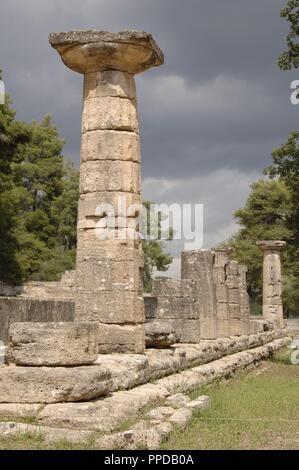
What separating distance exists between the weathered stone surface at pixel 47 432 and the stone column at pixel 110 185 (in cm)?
363

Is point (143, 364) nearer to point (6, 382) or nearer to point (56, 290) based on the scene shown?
point (6, 382)

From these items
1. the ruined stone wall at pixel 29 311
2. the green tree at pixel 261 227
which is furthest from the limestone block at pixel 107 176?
the green tree at pixel 261 227

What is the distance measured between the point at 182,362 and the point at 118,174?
3771mm

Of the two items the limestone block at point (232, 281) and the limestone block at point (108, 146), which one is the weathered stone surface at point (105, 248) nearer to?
the limestone block at point (108, 146)

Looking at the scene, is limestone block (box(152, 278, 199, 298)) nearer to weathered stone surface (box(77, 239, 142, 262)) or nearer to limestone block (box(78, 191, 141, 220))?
weathered stone surface (box(77, 239, 142, 262))

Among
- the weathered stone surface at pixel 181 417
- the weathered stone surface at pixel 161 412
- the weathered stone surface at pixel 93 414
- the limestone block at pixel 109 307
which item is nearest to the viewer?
the weathered stone surface at pixel 93 414

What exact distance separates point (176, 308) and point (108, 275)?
447 centimetres

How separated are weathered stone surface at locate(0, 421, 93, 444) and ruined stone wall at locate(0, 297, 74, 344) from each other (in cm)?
491

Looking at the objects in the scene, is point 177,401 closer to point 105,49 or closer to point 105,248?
point 105,248

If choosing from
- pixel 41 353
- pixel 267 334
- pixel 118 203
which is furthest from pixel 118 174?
pixel 267 334

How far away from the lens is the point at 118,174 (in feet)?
36.7

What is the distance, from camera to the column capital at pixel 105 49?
1098 cm

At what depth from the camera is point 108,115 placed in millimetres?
11297

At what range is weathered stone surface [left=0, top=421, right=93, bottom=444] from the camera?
693cm
